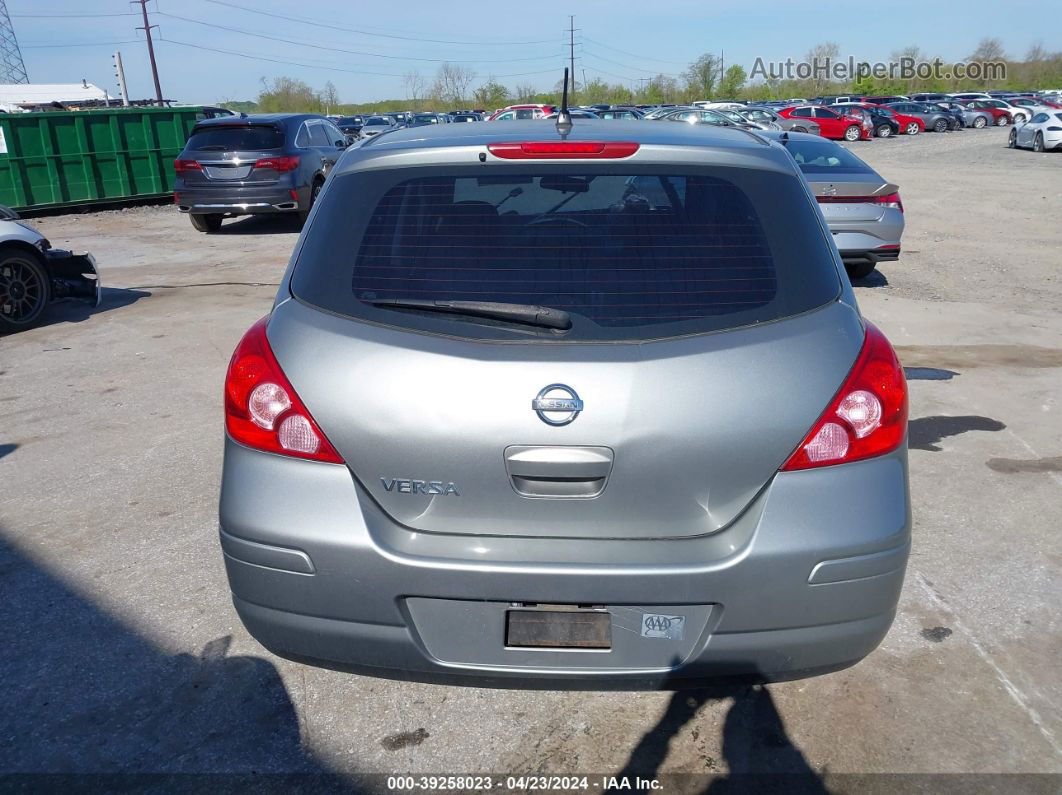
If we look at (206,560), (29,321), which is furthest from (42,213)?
(206,560)

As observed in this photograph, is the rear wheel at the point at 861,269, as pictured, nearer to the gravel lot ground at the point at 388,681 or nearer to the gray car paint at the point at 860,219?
the gray car paint at the point at 860,219

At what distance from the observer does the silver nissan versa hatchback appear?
224 cm

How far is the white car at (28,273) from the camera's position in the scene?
8.27m

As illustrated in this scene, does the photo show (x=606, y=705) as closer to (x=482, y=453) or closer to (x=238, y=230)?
(x=482, y=453)

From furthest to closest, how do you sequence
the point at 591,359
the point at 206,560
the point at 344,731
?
1. the point at 206,560
2. the point at 344,731
3. the point at 591,359

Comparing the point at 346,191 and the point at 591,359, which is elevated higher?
the point at 346,191

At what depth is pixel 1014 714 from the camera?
2871 millimetres

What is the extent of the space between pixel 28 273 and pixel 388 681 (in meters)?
7.18

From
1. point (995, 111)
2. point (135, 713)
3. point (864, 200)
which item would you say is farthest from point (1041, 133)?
point (135, 713)

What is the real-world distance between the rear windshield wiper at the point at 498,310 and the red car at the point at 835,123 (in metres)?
42.2

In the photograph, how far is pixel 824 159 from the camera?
10320 mm

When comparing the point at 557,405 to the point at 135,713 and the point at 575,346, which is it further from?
the point at 135,713

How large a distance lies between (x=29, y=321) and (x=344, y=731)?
7243 mm

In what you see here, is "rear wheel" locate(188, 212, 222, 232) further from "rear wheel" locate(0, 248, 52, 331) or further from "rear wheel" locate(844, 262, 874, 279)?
A: "rear wheel" locate(844, 262, 874, 279)
